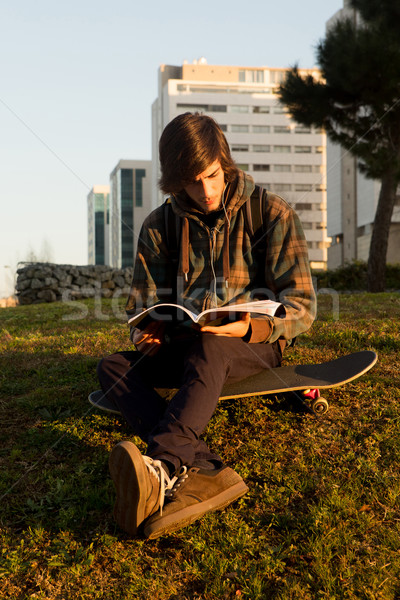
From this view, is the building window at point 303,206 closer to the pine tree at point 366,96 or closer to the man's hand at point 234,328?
the pine tree at point 366,96

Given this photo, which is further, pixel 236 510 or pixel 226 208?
pixel 226 208

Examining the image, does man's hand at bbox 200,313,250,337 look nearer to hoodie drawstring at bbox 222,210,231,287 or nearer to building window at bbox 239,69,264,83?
hoodie drawstring at bbox 222,210,231,287

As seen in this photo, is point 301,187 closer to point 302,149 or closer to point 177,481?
point 302,149

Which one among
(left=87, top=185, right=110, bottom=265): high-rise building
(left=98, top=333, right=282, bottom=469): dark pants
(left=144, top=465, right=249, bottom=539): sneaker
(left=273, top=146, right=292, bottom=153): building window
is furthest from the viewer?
(left=87, top=185, right=110, bottom=265): high-rise building

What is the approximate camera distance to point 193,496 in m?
2.19

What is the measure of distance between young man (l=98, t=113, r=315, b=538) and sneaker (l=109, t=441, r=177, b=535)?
0.13 meters

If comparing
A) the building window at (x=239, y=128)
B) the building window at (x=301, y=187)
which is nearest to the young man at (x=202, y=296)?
the building window at (x=239, y=128)

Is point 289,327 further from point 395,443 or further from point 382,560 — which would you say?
point 382,560

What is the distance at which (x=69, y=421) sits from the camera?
3.38m

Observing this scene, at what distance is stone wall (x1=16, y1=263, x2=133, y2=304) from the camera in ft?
51.3

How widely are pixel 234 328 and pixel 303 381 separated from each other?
2.05 feet

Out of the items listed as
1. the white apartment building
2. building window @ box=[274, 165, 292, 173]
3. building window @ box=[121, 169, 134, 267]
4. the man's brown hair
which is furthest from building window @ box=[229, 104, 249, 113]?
the man's brown hair

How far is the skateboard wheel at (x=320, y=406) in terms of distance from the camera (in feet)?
10.3

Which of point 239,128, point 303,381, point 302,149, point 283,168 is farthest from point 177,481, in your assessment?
point 302,149
